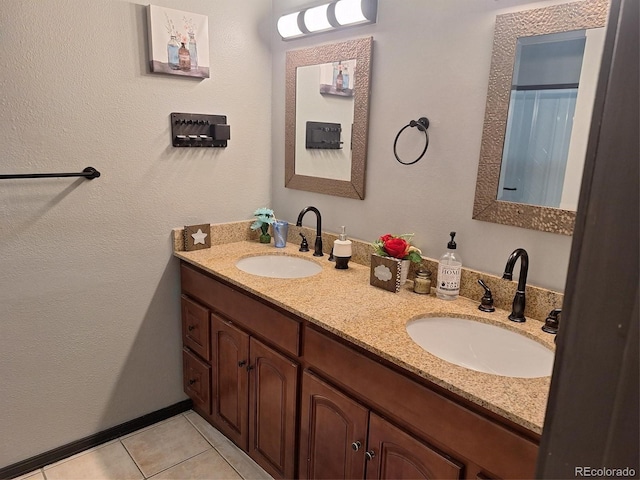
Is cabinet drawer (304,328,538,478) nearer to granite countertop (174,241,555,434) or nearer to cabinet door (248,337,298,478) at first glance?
granite countertop (174,241,555,434)

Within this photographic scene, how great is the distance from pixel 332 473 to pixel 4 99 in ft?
5.59

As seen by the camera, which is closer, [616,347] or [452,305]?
[616,347]

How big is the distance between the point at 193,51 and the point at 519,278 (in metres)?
1.60

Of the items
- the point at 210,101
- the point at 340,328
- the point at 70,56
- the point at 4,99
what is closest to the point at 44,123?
the point at 4,99

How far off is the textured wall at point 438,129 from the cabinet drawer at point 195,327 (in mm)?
800

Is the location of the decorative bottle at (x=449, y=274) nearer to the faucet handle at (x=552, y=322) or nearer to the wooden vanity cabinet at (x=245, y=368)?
the faucet handle at (x=552, y=322)

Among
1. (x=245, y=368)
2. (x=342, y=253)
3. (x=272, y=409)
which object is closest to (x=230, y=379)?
(x=245, y=368)

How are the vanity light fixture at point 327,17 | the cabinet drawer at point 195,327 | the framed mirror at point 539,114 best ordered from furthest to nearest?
the cabinet drawer at point 195,327 < the vanity light fixture at point 327,17 < the framed mirror at point 539,114

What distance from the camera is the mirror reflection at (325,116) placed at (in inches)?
75.2

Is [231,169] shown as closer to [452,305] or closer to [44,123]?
[44,123]

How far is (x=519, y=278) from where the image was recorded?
1386 millimetres

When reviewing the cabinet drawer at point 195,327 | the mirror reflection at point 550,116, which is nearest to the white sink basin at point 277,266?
the cabinet drawer at point 195,327

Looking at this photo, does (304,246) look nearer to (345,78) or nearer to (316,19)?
(345,78)

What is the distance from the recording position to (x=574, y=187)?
1290mm
